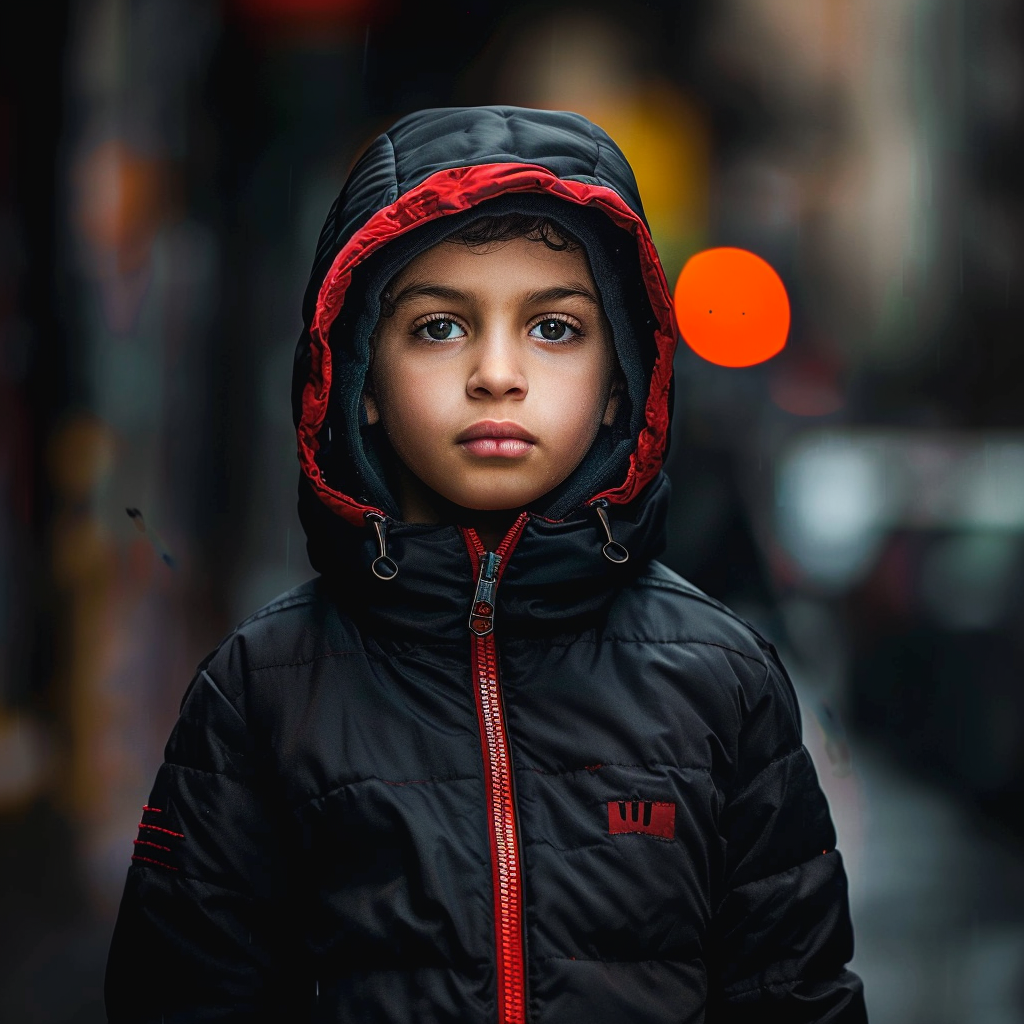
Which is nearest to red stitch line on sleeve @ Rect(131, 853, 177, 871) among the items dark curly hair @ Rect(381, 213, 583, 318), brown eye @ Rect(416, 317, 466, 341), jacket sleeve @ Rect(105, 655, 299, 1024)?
jacket sleeve @ Rect(105, 655, 299, 1024)

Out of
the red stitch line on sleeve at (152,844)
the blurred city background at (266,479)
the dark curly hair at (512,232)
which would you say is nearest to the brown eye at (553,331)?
the dark curly hair at (512,232)

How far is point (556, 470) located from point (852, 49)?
39.4 feet

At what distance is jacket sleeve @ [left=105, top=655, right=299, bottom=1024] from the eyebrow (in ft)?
1.95

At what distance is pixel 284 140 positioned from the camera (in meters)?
5.80

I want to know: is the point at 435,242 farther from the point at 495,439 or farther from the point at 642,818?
the point at 642,818

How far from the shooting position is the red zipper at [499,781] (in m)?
1.40

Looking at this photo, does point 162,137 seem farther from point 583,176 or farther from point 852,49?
point 852,49

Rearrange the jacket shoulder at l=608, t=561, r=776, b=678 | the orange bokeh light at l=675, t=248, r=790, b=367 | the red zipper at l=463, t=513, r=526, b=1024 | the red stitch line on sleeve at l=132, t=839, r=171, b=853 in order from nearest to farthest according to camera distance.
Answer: the red zipper at l=463, t=513, r=526, b=1024
the red stitch line on sleeve at l=132, t=839, r=171, b=853
the jacket shoulder at l=608, t=561, r=776, b=678
the orange bokeh light at l=675, t=248, r=790, b=367

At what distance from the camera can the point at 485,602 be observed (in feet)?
5.03

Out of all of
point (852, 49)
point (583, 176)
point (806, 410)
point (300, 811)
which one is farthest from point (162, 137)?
Result: point (852, 49)

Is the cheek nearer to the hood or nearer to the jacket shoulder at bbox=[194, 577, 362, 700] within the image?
the hood

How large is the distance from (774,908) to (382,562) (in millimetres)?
705

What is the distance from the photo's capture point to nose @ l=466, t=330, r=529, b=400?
1.48m

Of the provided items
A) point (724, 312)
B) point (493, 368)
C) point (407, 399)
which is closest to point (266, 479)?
point (724, 312)
